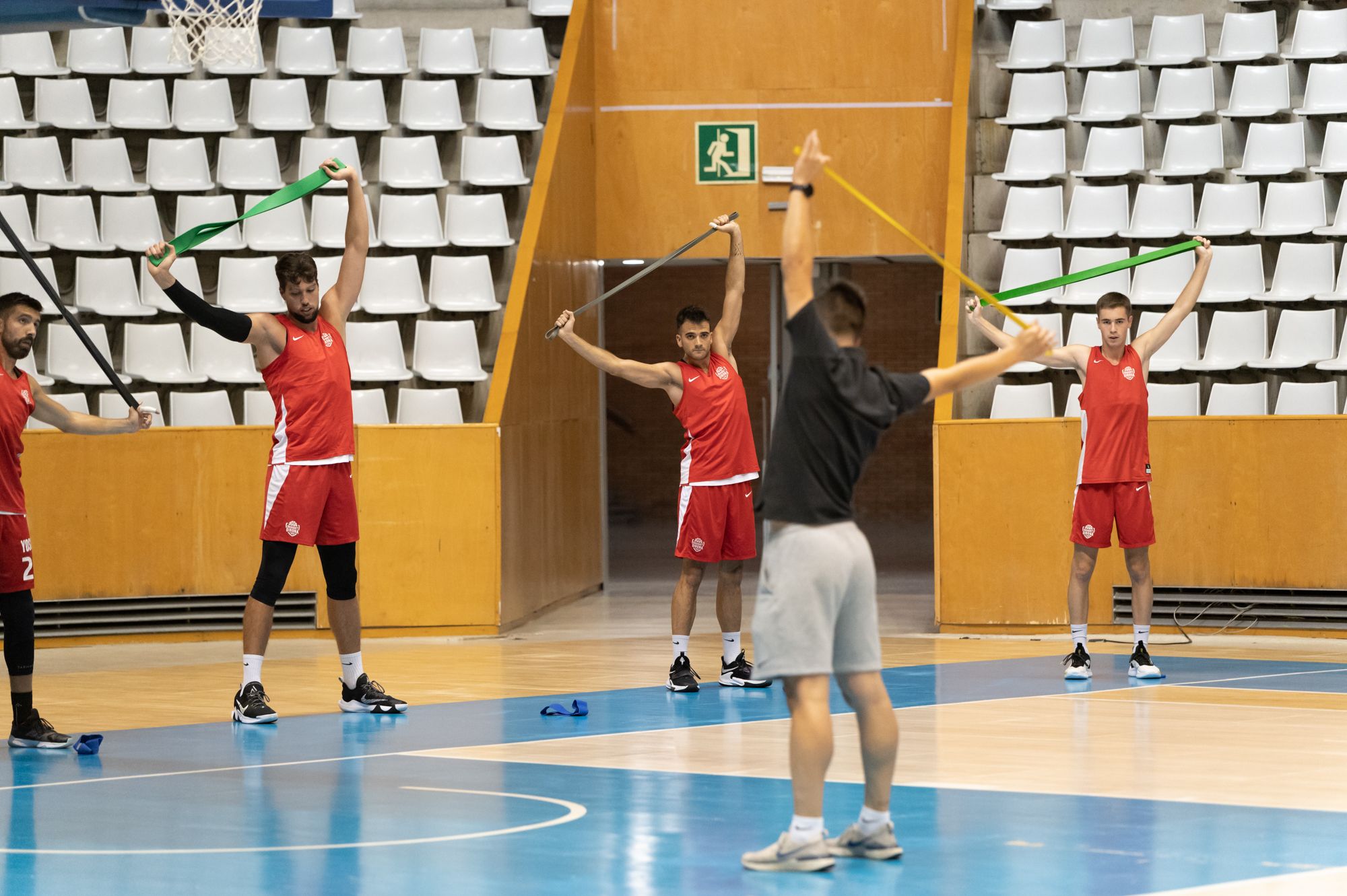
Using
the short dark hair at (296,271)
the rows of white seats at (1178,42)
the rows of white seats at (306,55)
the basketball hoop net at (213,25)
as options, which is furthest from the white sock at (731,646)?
the rows of white seats at (1178,42)

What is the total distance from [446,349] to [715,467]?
3824 millimetres

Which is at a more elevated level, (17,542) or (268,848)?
(17,542)

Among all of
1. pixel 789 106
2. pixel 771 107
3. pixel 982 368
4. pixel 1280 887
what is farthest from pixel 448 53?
pixel 1280 887

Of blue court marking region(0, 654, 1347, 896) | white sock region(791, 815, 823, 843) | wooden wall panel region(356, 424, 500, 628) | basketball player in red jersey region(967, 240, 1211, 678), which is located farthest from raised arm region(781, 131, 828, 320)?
wooden wall panel region(356, 424, 500, 628)

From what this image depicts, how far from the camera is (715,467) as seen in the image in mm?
9039

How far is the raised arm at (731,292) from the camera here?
8.85 meters

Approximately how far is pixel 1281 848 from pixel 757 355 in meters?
17.5

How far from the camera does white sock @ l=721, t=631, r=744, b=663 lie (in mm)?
9125

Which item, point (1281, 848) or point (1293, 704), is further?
point (1293, 704)

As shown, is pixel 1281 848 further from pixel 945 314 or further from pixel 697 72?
pixel 697 72

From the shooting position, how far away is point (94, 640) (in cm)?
1118

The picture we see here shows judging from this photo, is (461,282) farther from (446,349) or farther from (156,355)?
(156,355)

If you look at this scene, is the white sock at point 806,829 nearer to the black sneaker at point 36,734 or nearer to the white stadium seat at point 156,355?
the black sneaker at point 36,734

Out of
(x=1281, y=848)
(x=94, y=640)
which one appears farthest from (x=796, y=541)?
(x=94, y=640)
